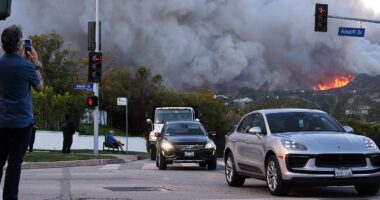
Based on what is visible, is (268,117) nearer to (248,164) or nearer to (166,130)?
(248,164)

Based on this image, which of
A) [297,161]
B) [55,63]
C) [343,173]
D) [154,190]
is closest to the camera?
[343,173]

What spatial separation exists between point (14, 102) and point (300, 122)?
654cm

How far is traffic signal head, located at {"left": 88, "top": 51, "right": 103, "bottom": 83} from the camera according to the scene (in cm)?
2709

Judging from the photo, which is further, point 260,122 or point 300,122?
point 260,122

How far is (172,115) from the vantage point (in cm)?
3194

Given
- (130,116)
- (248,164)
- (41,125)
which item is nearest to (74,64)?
(130,116)

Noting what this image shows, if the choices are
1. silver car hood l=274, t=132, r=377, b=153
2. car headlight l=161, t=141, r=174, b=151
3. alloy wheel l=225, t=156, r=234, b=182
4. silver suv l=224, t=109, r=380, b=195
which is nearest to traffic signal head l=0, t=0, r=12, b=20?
silver suv l=224, t=109, r=380, b=195

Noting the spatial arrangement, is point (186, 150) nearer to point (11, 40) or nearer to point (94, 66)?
point (94, 66)

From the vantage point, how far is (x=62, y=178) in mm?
16016

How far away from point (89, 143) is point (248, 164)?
30.3m

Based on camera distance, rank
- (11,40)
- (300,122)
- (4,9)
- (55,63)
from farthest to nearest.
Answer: (55,63) → (300,122) → (4,9) → (11,40)

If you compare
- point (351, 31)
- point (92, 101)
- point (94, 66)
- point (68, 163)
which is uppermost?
point (351, 31)

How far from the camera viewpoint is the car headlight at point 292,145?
35.9ft

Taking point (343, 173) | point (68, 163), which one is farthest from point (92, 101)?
point (343, 173)
